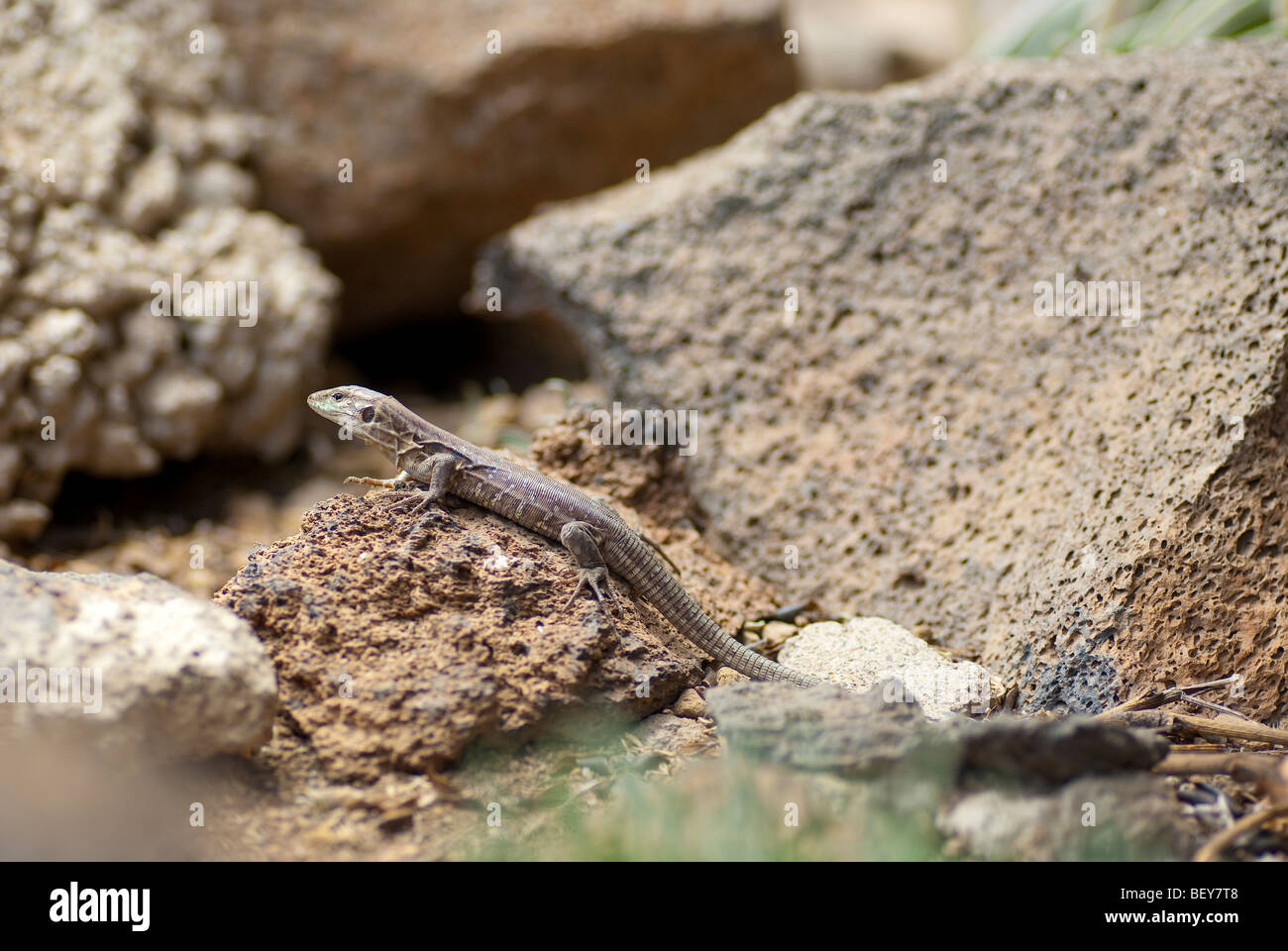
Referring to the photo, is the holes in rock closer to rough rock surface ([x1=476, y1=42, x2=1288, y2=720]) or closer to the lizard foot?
rough rock surface ([x1=476, y1=42, x2=1288, y2=720])

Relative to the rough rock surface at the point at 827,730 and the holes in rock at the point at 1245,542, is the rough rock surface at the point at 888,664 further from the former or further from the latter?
the holes in rock at the point at 1245,542

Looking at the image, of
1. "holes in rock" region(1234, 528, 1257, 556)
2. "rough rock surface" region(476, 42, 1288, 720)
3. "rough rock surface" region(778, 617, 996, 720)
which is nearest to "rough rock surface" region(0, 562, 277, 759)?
"rough rock surface" region(778, 617, 996, 720)

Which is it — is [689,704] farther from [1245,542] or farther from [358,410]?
[1245,542]

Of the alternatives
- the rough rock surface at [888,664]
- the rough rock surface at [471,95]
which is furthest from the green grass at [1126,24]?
the rough rock surface at [888,664]

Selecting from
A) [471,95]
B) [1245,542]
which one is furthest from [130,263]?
[1245,542]
